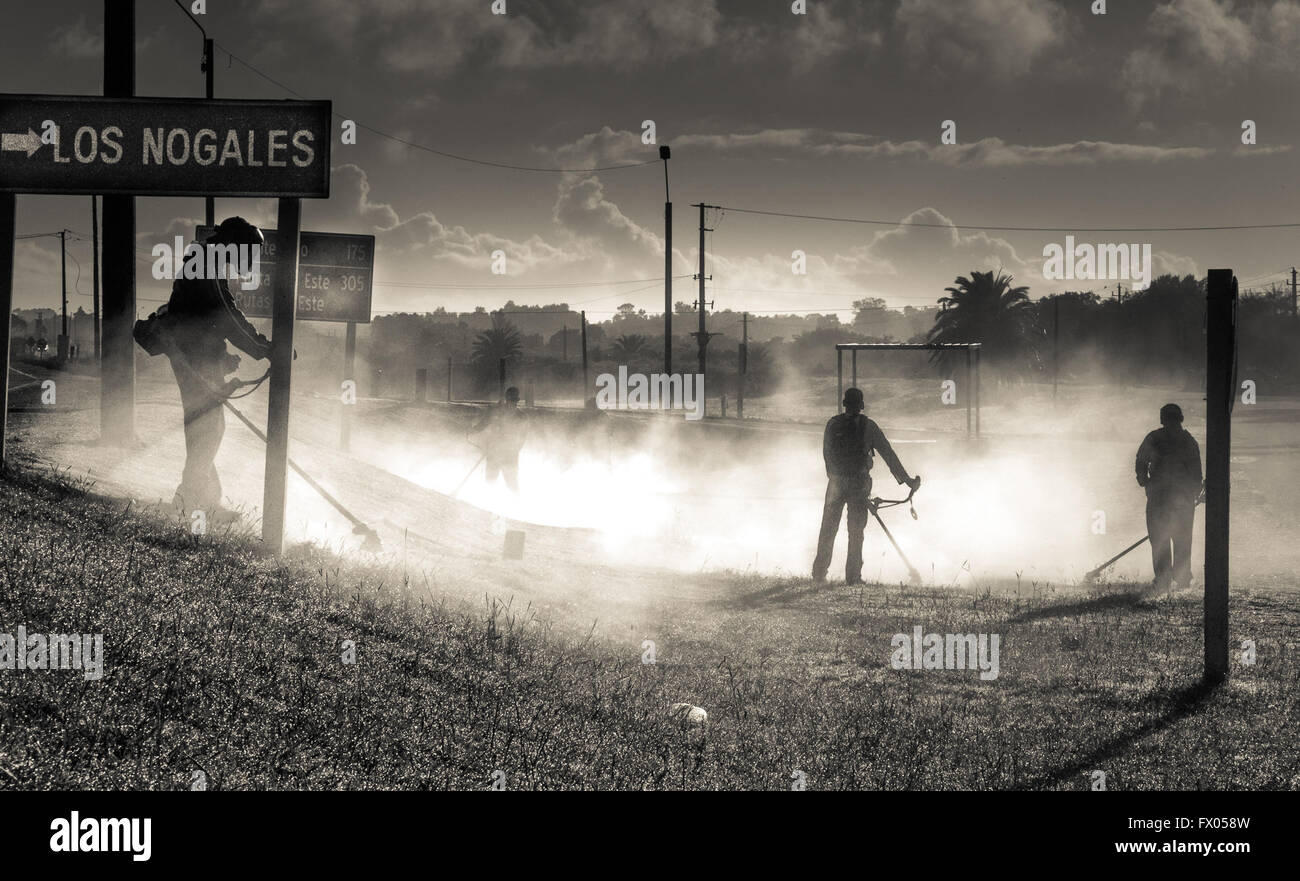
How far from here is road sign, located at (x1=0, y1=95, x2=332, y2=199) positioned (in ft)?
27.6

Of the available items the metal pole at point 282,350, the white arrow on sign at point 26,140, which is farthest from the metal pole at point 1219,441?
the white arrow on sign at point 26,140

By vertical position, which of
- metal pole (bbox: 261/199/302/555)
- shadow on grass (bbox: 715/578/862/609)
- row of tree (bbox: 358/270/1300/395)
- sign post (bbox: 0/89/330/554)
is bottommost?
shadow on grass (bbox: 715/578/862/609)

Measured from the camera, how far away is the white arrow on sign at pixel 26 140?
28.1 feet

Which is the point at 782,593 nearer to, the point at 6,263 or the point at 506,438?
the point at 6,263

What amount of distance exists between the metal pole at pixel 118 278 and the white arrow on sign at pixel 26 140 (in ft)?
15.8

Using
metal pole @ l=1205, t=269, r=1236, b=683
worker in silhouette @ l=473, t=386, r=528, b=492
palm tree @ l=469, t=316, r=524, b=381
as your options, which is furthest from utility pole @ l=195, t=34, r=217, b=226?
palm tree @ l=469, t=316, r=524, b=381

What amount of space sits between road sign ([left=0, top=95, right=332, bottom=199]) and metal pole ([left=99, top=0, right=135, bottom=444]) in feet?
16.5

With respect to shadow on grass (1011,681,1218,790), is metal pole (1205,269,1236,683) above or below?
above

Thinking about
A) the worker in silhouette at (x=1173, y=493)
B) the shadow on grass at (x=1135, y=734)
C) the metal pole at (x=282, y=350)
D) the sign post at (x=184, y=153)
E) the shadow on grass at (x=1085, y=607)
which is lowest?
the shadow on grass at (x=1085, y=607)

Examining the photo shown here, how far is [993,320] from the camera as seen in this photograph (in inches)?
2598

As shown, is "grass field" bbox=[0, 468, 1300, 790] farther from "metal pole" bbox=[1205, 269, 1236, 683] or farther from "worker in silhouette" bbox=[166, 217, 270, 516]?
"worker in silhouette" bbox=[166, 217, 270, 516]

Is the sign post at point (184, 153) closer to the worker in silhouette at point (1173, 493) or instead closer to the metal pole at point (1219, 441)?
the metal pole at point (1219, 441)
